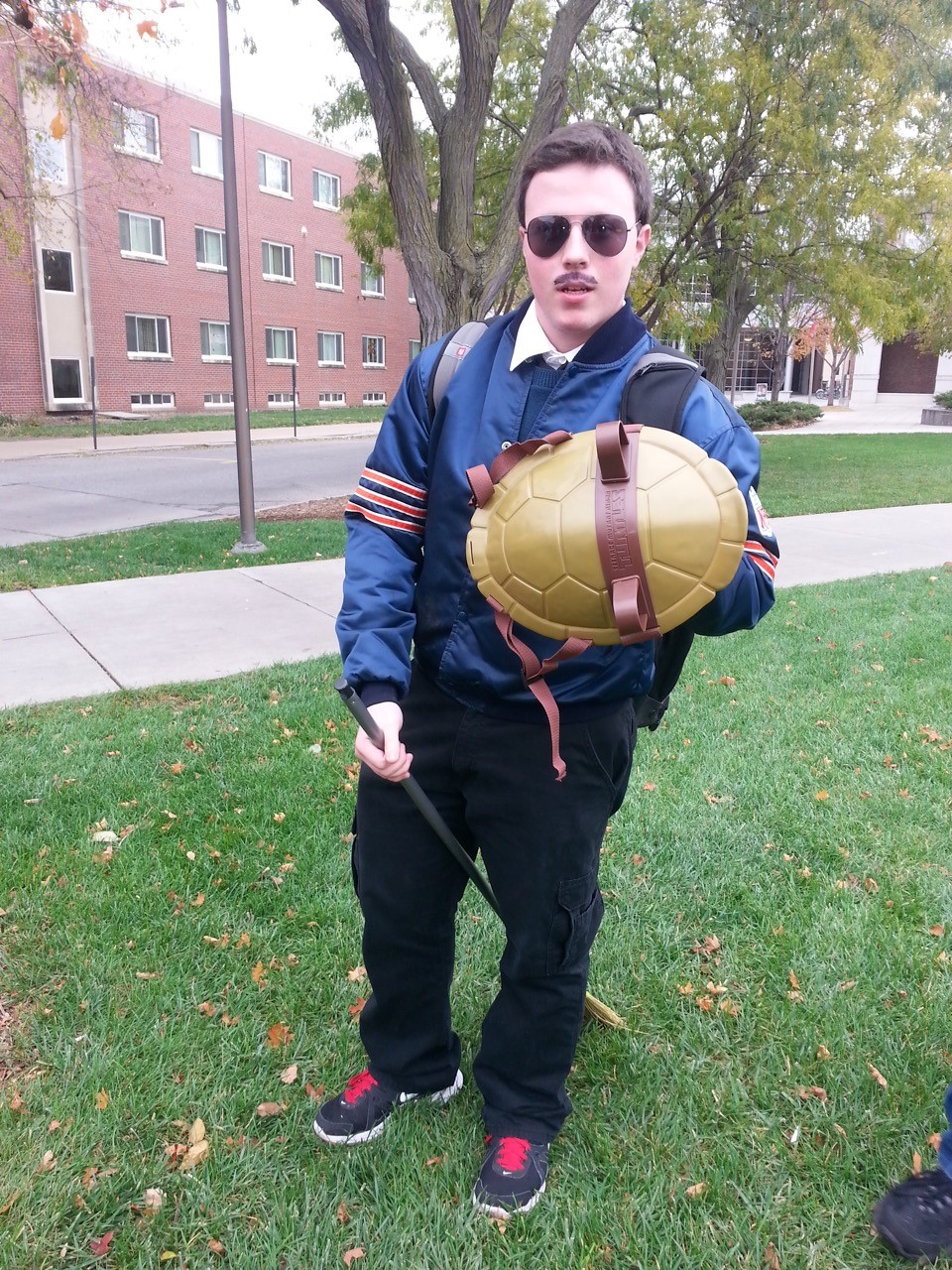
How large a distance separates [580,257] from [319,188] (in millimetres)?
35595

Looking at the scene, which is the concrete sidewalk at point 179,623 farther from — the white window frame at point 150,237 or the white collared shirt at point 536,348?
the white window frame at point 150,237

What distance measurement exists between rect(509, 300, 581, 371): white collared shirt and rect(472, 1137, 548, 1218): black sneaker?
1.54 meters

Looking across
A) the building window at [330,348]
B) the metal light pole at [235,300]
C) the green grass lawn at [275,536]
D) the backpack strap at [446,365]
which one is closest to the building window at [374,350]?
the building window at [330,348]

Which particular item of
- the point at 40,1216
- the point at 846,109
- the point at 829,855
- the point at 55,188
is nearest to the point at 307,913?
the point at 40,1216

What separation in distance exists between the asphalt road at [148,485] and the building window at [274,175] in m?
15.1

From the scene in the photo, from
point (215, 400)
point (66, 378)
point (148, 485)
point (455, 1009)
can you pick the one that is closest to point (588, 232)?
point (455, 1009)

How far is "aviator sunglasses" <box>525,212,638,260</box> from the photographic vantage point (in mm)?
1711

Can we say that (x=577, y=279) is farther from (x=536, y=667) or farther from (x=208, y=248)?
(x=208, y=248)

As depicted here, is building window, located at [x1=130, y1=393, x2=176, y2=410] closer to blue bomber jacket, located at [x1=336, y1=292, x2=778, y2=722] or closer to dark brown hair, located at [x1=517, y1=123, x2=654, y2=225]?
blue bomber jacket, located at [x1=336, y1=292, x2=778, y2=722]

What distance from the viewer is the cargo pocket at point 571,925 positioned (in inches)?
76.0

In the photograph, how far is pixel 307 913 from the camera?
9.84ft

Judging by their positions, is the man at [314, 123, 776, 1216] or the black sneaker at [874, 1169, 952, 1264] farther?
the black sneaker at [874, 1169, 952, 1264]

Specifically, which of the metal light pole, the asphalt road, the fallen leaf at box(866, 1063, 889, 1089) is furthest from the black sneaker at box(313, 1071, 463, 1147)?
the asphalt road

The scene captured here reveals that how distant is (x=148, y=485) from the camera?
14.1 meters
